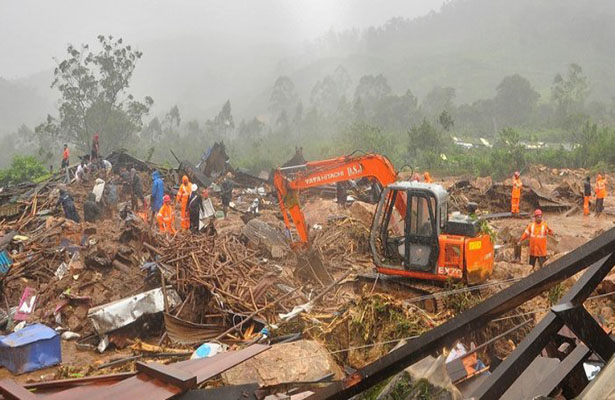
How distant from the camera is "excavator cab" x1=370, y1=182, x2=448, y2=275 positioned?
24.5 ft

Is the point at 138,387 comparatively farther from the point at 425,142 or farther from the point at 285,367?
the point at 425,142

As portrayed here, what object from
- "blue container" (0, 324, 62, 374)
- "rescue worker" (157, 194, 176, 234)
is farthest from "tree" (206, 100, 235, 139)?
"blue container" (0, 324, 62, 374)

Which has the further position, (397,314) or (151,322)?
(151,322)

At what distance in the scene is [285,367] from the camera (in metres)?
4.61

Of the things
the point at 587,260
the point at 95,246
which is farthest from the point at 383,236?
the point at 587,260

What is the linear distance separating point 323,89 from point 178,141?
147 feet

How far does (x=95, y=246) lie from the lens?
9.68 metres

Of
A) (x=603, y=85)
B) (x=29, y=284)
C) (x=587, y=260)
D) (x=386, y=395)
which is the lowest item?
(x=603, y=85)

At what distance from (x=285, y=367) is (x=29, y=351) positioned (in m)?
4.17

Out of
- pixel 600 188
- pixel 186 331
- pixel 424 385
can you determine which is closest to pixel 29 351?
pixel 186 331

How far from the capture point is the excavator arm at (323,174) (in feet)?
30.1

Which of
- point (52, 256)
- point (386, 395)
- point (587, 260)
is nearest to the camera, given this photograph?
point (587, 260)

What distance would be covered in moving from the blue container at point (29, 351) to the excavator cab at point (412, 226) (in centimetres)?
481

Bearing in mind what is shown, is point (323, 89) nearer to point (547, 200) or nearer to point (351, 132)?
point (351, 132)
